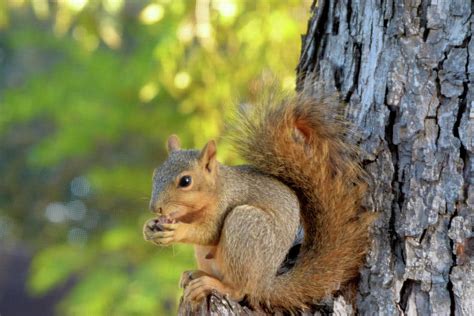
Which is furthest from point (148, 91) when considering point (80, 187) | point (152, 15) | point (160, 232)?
point (160, 232)

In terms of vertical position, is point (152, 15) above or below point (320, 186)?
above

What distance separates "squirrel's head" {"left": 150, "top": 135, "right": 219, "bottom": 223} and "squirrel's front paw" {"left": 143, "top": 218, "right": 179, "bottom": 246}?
0.15ft

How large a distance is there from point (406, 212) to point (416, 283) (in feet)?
0.60

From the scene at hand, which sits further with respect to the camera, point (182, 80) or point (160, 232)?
point (182, 80)

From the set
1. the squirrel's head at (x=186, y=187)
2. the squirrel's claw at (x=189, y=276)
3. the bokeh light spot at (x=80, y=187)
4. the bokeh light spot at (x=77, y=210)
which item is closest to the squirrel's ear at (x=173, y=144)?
the squirrel's head at (x=186, y=187)

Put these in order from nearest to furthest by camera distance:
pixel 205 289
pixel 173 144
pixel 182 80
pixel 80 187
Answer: pixel 205 289
pixel 173 144
pixel 182 80
pixel 80 187

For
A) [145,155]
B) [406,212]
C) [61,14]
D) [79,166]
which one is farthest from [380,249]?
[79,166]

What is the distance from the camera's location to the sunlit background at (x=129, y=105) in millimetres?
3979

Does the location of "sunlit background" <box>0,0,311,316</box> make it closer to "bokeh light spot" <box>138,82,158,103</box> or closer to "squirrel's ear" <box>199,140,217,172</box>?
"bokeh light spot" <box>138,82,158,103</box>

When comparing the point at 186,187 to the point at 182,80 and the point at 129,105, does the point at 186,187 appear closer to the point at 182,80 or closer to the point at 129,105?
the point at 182,80

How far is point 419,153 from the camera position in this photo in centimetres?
211

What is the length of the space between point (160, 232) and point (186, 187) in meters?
0.15

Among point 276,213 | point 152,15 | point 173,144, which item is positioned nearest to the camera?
point 276,213

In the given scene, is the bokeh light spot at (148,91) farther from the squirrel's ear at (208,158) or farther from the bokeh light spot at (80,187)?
the squirrel's ear at (208,158)
